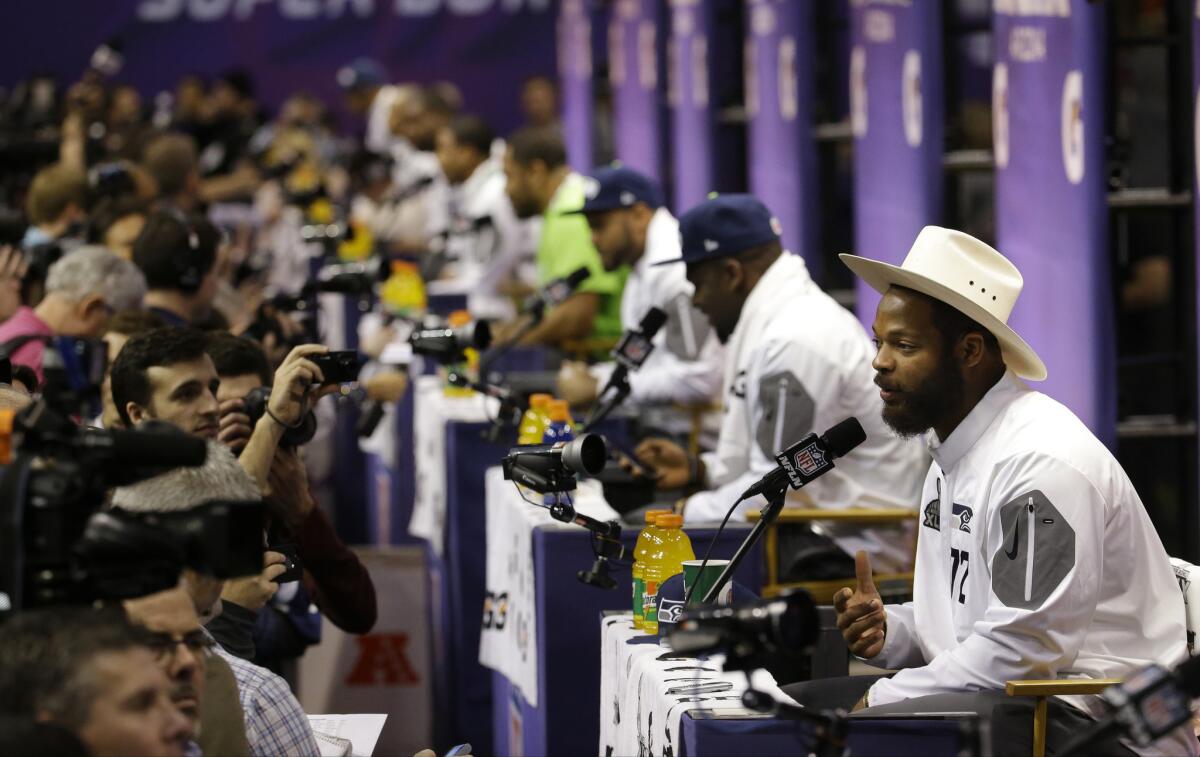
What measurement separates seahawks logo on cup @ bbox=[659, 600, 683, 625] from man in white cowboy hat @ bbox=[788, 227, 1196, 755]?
309 mm

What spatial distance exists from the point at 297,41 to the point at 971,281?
709 inches

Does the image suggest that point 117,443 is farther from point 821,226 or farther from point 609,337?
point 821,226

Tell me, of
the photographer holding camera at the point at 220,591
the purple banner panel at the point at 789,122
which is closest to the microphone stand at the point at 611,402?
the photographer holding camera at the point at 220,591

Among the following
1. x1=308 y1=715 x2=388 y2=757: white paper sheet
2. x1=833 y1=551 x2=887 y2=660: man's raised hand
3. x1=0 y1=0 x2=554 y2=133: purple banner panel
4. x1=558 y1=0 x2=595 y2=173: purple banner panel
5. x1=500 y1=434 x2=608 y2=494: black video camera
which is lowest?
x1=308 y1=715 x2=388 y2=757: white paper sheet

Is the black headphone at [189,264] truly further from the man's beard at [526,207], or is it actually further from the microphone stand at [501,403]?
the man's beard at [526,207]

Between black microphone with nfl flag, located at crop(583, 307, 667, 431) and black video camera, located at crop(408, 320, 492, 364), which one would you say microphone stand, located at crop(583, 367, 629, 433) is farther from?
black video camera, located at crop(408, 320, 492, 364)

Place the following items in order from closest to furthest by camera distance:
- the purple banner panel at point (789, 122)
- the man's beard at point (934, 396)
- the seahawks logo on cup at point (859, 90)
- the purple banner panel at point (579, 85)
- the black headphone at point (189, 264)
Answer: the man's beard at point (934, 396), the black headphone at point (189, 264), the seahawks logo on cup at point (859, 90), the purple banner panel at point (789, 122), the purple banner panel at point (579, 85)

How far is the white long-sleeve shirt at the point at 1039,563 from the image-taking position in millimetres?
3152

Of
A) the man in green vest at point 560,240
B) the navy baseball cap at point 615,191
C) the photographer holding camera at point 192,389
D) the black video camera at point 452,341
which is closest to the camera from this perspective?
the photographer holding camera at point 192,389

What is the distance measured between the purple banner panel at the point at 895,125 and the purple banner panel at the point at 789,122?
0.71 metres

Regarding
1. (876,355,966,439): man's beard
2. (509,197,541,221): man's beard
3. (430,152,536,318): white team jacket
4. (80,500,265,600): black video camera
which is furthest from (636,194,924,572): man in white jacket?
(430,152,536,318): white team jacket

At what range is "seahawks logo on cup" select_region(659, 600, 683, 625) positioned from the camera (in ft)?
11.6

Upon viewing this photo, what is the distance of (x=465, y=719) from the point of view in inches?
232

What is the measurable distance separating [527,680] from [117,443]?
94.5 inches
